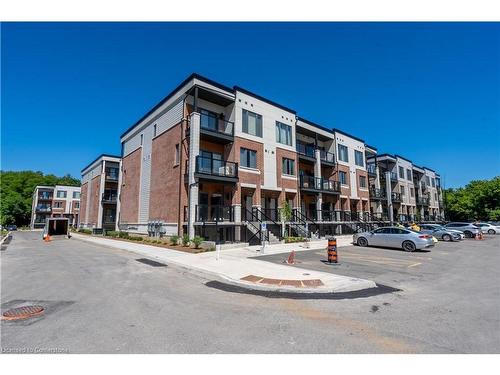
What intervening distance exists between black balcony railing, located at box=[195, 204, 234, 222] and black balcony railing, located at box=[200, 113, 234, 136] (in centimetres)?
624

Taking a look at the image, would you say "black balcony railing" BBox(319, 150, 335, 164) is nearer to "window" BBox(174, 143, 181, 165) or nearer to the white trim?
the white trim

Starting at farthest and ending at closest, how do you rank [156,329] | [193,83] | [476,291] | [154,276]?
[193,83]
[154,276]
[476,291]
[156,329]

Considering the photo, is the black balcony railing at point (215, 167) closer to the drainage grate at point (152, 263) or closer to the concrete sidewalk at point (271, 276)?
the drainage grate at point (152, 263)

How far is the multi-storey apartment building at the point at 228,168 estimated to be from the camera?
2078 cm

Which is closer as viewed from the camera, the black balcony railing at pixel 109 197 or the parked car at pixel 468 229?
the parked car at pixel 468 229

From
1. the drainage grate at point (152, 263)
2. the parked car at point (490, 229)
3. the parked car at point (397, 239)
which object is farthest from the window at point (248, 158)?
the parked car at point (490, 229)

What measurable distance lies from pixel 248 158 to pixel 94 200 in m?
32.4

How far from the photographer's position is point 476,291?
8062 mm

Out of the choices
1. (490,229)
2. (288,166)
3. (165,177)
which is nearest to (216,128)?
(165,177)

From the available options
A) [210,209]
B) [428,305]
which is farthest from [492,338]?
[210,209]

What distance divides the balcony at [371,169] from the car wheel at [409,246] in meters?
24.0

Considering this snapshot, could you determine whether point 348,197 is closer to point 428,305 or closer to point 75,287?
point 428,305

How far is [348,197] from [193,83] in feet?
78.6

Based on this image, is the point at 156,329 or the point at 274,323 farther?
the point at 274,323
